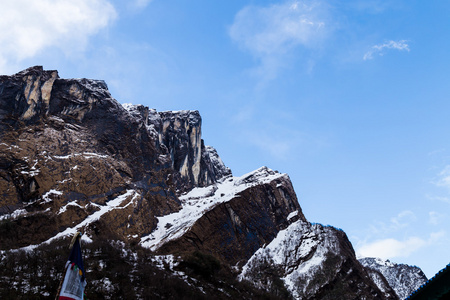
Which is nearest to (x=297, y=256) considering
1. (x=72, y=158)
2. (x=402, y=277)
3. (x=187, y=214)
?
(x=187, y=214)

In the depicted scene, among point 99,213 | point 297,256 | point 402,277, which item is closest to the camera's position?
point 99,213

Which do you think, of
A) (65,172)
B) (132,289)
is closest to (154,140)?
(65,172)

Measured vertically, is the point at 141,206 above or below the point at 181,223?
above

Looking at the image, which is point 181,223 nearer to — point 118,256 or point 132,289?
point 118,256

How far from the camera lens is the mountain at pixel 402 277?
97.6 m

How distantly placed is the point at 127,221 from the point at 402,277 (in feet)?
247

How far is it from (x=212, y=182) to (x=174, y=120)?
1059 inches

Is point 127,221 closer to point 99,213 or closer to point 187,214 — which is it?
point 99,213

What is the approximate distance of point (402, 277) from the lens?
104000 mm

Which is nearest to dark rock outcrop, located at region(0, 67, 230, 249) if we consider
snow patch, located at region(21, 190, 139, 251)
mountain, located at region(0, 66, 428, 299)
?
mountain, located at region(0, 66, 428, 299)

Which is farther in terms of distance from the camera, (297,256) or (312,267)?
(297,256)

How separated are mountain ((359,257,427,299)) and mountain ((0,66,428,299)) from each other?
18.0m

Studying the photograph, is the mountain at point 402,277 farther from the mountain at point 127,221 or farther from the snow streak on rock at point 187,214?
the snow streak on rock at point 187,214

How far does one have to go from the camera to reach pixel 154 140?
101375 millimetres
